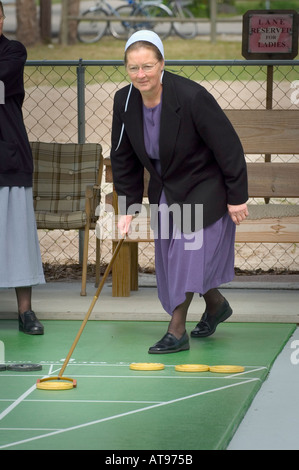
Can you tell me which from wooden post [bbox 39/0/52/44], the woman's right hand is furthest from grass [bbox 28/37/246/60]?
the woman's right hand

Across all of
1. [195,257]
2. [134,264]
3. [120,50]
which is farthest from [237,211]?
[120,50]

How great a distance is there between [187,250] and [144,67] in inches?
43.7

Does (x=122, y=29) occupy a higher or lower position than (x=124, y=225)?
higher

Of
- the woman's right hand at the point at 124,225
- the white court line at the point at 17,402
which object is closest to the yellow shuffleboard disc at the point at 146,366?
the white court line at the point at 17,402

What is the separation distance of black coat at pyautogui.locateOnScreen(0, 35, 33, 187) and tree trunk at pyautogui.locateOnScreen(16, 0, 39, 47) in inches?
775

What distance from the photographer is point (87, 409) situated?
545 centimetres

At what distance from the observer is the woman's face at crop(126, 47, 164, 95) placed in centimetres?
622

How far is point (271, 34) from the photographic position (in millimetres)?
9742

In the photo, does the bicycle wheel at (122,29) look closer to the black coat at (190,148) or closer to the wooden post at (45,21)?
the wooden post at (45,21)

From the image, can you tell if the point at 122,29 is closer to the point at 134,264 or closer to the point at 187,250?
the point at 134,264

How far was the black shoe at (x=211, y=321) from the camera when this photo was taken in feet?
23.4

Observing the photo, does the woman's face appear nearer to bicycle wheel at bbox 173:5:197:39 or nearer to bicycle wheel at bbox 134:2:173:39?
bicycle wheel at bbox 134:2:173:39
